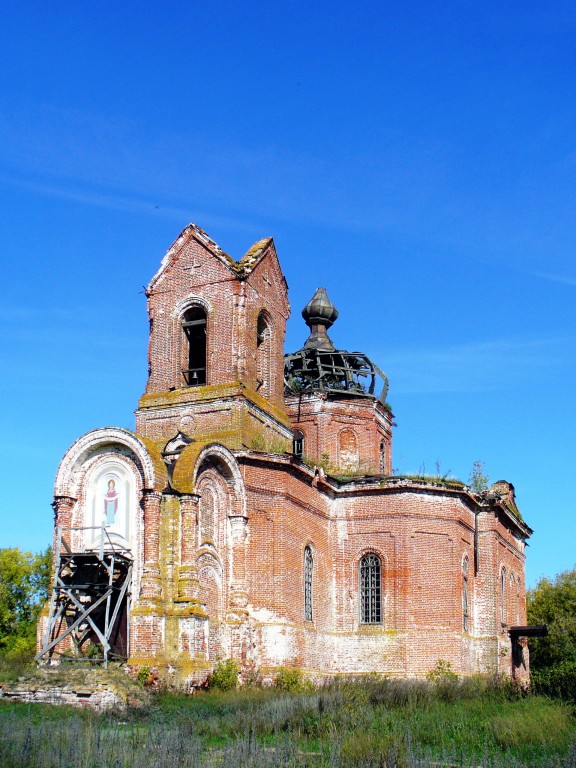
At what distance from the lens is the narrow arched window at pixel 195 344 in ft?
88.2

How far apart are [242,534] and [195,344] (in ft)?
20.5

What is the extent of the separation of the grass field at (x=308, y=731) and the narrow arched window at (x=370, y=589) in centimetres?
588

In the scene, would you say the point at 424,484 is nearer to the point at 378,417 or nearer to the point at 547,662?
the point at 378,417

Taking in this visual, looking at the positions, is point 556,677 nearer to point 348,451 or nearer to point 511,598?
point 511,598

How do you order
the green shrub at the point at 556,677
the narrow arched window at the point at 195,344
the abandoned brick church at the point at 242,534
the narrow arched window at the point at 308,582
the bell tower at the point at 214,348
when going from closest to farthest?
the abandoned brick church at the point at 242,534, the bell tower at the point at 214,348, the narrow arched window at the point at 308,582, the narrow arched window at the point at 195,344, the green shrub at the point at 556,677

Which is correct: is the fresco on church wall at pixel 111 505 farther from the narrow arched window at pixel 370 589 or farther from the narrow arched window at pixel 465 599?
the narrow arched window at pixel 465 599

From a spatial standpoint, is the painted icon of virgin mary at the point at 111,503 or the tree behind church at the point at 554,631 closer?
the painted icon of virgin mary at the point at 111,503

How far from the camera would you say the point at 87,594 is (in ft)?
73.8

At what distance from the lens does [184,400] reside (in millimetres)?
26016

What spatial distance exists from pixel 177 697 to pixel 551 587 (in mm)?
29055

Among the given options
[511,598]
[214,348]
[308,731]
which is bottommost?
[308,731]

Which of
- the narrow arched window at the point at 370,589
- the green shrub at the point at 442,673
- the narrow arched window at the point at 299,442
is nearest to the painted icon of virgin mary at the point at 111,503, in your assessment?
the narrow arched window at the point at 370,589

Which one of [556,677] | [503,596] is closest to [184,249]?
[503,596]

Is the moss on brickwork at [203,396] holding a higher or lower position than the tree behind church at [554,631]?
higher
